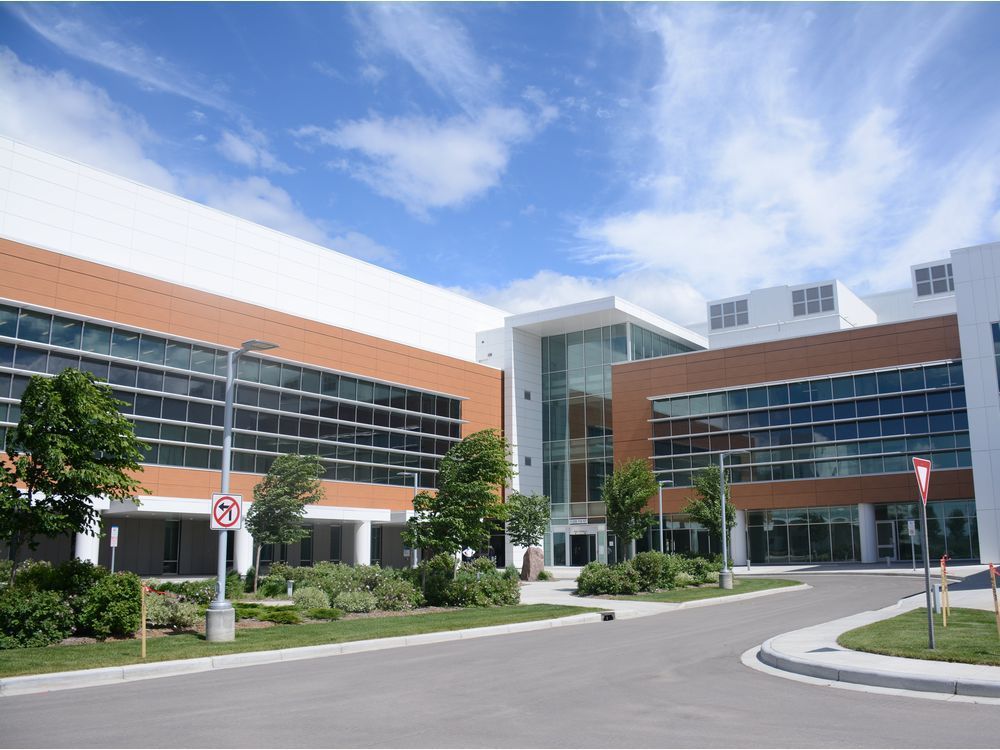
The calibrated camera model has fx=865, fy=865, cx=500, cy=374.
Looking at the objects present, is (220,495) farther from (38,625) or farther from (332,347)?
(332,347)

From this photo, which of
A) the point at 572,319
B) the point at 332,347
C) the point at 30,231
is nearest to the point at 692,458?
the point at 572,319

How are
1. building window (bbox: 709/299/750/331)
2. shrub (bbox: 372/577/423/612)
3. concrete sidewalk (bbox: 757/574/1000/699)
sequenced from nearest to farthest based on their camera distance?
concrete sidewalk (bbox: 757/574/1000/699)
shrub (bbox: 372/577/423/612)
building window (bbox: 709/299/750/331)

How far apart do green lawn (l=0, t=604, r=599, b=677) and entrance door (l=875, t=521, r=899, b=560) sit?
111 ft

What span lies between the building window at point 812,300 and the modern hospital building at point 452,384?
17 centimetres

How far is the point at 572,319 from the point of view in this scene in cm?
6141

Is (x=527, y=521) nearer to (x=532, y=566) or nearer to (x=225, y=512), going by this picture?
(x=532, y=566)

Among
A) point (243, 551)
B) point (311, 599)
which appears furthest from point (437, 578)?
point (243, 551)

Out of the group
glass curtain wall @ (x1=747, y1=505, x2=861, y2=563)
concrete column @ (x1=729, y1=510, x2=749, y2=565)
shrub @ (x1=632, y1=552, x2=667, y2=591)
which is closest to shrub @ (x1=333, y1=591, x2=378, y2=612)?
shrub @ (x1=632, y1=552, x2=667, y2=591)

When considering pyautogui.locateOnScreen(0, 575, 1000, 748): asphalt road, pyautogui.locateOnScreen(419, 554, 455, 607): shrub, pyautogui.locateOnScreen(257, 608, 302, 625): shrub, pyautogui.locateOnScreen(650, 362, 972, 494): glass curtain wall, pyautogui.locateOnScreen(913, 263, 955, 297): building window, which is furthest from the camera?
pyautogui.locateOnScreen(913, 263, 955, 297): building window

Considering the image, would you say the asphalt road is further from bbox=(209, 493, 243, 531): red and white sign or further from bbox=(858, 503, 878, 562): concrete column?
bbox=(858, 503, 878, 562): concrete column

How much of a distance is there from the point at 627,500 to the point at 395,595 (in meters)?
20.0

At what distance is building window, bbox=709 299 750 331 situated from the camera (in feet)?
227

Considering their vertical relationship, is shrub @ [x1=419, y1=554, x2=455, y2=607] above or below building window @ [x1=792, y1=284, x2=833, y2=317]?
below

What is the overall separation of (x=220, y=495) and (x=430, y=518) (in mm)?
11155
